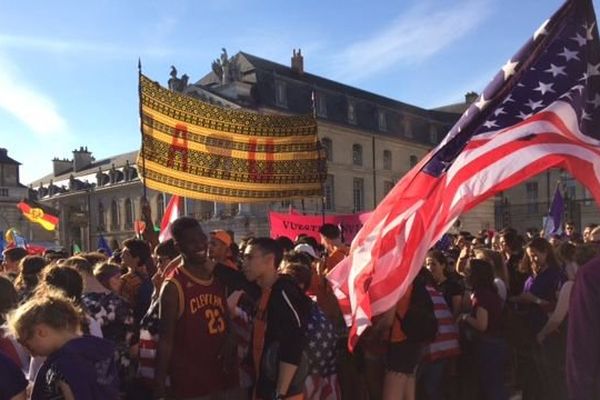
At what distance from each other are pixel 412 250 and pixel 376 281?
34 cm

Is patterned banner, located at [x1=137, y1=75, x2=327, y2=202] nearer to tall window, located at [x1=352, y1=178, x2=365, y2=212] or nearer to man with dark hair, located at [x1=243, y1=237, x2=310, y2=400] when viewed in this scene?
man with dark hair, located at [x1=243, y1=237, x2=310, y2=400]

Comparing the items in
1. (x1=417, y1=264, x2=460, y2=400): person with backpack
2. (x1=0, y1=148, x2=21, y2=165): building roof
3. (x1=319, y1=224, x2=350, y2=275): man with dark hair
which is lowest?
(x1=417, y1=264, x2=460, y2=400): person with backpack

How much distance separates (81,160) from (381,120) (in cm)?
3281

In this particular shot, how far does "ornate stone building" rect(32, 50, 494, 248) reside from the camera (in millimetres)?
46844

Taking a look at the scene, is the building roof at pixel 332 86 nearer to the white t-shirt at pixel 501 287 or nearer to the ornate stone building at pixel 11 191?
the ornate stone building at pixel 11 191

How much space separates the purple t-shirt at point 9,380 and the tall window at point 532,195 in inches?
2498

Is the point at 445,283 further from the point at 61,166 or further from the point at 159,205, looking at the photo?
the point at 61,166

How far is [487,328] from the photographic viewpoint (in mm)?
6129

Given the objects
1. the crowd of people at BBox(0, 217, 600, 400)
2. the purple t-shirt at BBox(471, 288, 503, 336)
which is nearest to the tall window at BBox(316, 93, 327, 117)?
the crowd of people at BBox(0, 217, 600, 400)

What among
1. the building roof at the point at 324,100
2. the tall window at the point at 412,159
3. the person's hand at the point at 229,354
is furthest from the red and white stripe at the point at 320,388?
the tall window at the point at 412,159

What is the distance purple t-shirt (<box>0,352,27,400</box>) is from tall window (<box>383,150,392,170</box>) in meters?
55.3

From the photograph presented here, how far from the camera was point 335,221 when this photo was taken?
37.9ft

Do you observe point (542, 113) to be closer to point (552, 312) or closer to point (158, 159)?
point (552, 312)

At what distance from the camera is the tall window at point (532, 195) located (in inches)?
2462
